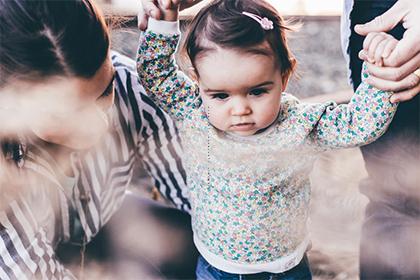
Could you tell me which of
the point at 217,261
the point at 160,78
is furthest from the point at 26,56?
the point at 217,261

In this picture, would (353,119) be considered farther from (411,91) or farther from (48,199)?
(48,199)

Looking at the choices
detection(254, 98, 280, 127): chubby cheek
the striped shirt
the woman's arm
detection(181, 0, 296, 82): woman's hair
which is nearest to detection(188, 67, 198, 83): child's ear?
detection(181, 0, 296, 82): woman's hair

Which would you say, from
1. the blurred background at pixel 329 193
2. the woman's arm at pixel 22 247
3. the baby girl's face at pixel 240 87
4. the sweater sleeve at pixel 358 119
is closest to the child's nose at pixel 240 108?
the baby girl's face at pixel 240 87

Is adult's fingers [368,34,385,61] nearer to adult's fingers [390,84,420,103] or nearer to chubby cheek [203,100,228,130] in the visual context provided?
adult's fingers [390,84,420,103]

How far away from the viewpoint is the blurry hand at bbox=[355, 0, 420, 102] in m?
0.77

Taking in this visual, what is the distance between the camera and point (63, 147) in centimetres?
105

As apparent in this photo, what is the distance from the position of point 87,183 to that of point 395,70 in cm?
68

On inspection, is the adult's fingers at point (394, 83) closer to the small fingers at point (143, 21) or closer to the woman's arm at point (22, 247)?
the small fingers at point (143, 21)

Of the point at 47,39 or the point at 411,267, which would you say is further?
the point at 411,267

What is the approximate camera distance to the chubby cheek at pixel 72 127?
0.90 m

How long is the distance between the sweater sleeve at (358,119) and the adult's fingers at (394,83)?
0.01 meters

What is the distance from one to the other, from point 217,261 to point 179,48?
0.39m

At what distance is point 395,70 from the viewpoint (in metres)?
0.77

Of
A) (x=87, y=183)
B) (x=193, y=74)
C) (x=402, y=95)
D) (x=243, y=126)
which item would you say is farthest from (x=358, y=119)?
(x=87, y=183)
